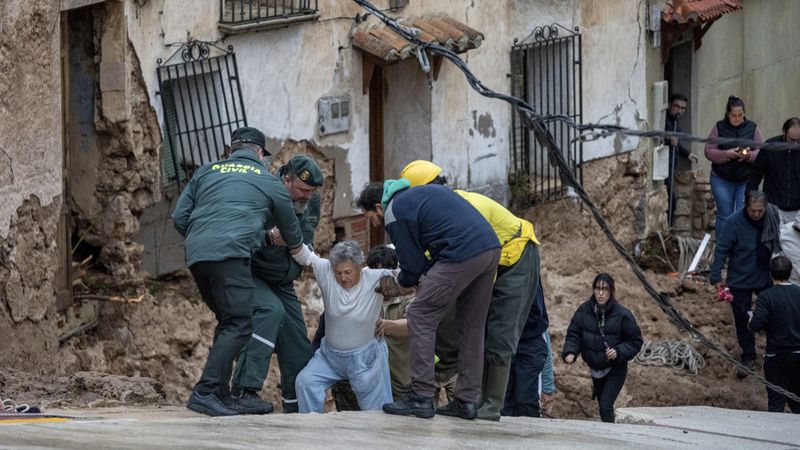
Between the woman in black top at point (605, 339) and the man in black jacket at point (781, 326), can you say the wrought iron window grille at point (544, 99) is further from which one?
the woman in black top at point (605, 339)

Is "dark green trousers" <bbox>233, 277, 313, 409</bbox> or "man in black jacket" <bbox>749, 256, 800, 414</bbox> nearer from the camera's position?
"dark green trousers" <bbox>233, 277, 313, 409</bbox>

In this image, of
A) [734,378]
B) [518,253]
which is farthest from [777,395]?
[518,253]

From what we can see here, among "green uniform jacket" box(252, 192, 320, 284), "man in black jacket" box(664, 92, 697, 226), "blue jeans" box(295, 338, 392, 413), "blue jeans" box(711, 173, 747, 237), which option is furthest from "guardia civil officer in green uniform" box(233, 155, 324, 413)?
"man in black jacket" box(664, 92, 697, 226)

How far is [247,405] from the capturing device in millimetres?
9594

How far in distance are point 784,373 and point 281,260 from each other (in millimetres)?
4795

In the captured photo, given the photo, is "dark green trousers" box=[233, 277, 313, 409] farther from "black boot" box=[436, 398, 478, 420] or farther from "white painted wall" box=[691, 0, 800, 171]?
"white painted wall" box=[691, 0, 800, 171]

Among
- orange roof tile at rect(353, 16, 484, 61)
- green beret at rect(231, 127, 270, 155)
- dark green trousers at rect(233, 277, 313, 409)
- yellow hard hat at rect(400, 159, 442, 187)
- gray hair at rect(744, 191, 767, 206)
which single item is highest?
orange roof tile at rect(353, 16, 484, 61)

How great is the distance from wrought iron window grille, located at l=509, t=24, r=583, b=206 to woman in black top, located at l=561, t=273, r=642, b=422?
4.63m

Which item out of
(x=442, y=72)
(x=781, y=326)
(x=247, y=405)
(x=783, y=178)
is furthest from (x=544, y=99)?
(x=247, y=405)

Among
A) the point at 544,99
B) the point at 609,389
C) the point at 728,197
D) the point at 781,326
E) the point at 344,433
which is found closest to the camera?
the point at 344,433

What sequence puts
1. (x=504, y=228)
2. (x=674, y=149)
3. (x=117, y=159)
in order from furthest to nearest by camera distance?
(x=674, y=149)
(x=117, y=159)
(x=504, y=228)

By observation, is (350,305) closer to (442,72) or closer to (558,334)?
(558,334)

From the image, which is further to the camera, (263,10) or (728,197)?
(728,197)

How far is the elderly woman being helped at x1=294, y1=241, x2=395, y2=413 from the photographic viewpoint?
1002cm
